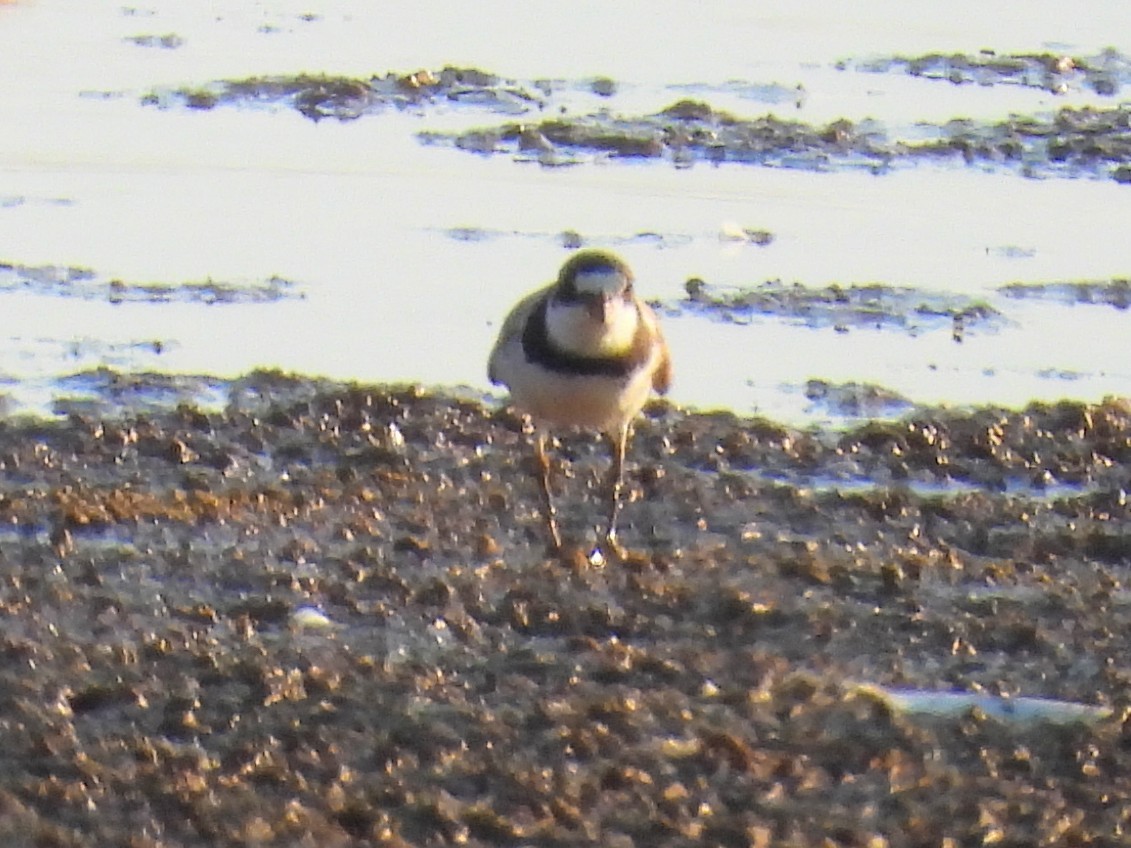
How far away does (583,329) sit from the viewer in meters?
8.40

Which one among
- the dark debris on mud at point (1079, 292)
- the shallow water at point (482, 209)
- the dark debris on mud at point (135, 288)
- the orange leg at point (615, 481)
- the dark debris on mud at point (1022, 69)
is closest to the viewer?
the orange leg at point (615, 481)

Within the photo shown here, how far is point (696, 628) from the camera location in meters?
7.39

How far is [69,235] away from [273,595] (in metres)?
5.88

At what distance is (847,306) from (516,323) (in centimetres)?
361

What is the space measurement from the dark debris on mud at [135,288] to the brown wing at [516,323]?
321cm

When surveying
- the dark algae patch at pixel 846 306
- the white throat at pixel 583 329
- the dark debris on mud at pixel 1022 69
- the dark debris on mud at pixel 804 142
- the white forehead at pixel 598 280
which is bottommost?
the dark algae patch at pixel 846 306

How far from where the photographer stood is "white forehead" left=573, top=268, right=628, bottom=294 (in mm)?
8414

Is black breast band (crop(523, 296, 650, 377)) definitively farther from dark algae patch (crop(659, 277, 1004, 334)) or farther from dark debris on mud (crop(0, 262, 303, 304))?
dark debris on mud (crop(0, 262, 303, 304))

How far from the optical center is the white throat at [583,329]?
8383 mm

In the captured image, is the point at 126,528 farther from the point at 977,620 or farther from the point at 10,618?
the point at 977,620

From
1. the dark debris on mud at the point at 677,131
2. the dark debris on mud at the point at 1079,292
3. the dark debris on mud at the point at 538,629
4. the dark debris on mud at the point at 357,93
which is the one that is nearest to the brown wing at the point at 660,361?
the dark debris on mud at the point at 538,629

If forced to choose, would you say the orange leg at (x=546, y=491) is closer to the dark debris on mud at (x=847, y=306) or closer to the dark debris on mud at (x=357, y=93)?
the dark debris on mud at (x=847, y=306)

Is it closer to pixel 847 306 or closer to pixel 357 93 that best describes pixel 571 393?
pixel 847 306

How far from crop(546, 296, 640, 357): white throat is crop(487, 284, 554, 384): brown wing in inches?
8.2
